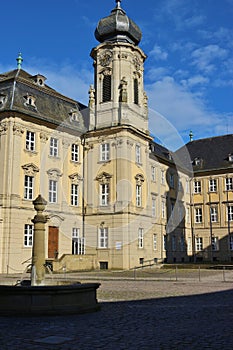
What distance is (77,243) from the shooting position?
3722cm

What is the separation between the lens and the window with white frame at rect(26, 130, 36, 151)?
111 ft

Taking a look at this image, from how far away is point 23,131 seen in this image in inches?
1313

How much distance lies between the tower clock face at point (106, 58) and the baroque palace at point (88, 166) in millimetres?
95

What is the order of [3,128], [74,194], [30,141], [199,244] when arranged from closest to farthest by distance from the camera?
[3,128], [30,141], [74,194], [199,244]

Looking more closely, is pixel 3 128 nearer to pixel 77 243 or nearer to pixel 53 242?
pixel 53 242

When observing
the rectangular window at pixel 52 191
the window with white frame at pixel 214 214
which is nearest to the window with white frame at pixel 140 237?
the rectangular window at pixel 52 191

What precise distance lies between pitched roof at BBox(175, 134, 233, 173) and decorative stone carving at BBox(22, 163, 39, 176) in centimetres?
2793

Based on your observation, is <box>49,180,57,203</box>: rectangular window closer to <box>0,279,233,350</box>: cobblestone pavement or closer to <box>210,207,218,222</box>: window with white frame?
<box>0,279,233,350</box>: cobblestone pavement

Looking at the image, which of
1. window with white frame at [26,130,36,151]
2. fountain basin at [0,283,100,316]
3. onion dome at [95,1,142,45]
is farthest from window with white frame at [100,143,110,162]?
fountain basin at [0,283,100,316]

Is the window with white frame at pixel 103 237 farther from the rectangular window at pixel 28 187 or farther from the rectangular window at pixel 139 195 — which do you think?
the rectangular window at pixel 28 187

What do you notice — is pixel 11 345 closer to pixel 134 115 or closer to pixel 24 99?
pixel 24 99

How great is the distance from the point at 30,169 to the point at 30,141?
93.7 inches

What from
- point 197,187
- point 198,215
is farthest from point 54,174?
point 198,215

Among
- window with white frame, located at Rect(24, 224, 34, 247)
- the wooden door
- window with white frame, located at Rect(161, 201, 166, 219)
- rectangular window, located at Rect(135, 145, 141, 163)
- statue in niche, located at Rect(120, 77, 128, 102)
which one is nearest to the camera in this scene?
window with white frame, located at Rect(24, 224, 34, 247)
